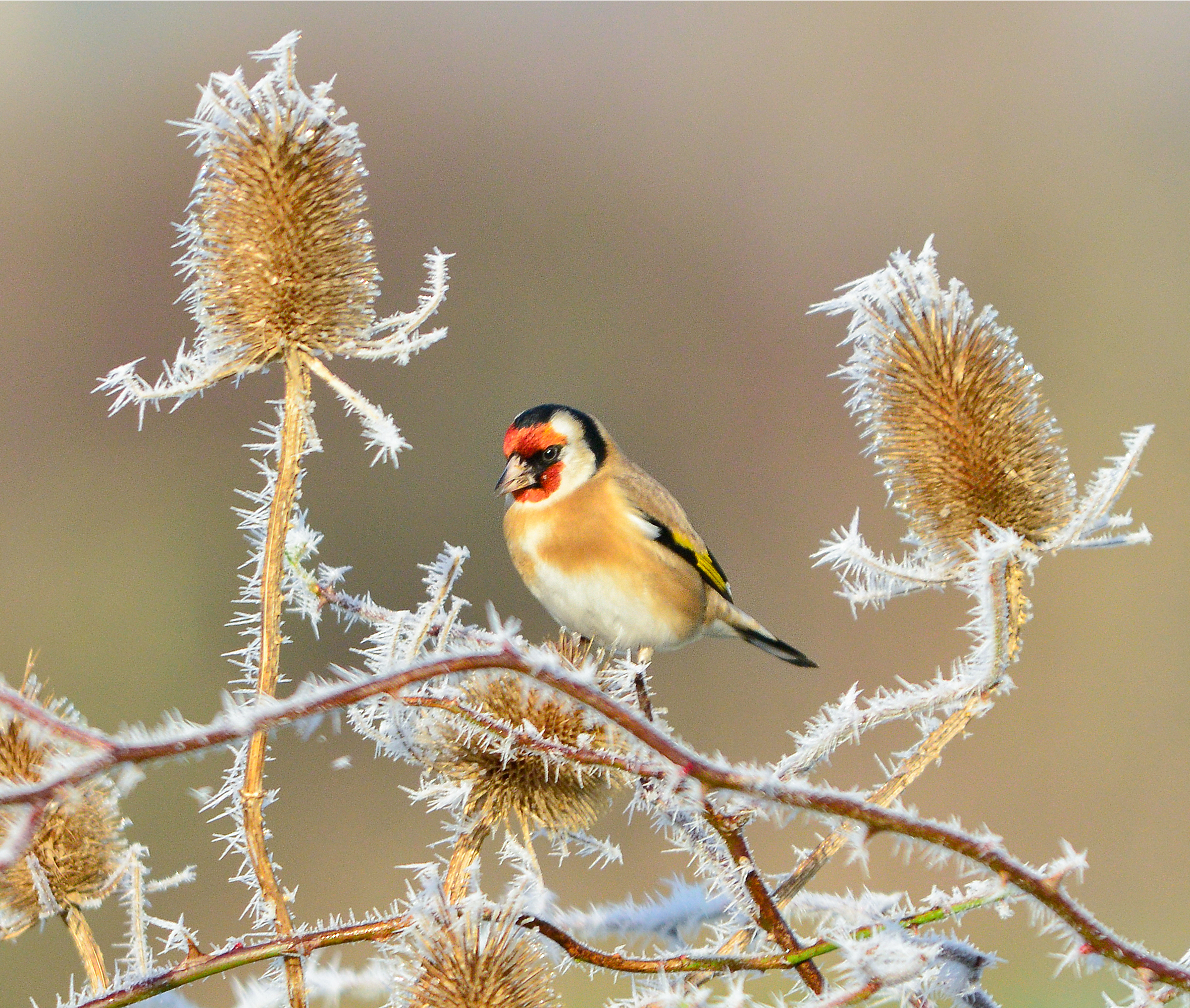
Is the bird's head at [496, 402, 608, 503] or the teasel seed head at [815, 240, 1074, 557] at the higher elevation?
the bird's head at [496, 402, 608, 503]

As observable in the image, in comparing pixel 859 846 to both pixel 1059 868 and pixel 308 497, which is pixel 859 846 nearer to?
pixel 1059 868

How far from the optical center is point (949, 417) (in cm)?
88

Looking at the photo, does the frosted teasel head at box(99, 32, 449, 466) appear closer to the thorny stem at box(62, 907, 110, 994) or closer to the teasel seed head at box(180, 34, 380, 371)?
the teasel seed head at box(180, 34, 380, 371)

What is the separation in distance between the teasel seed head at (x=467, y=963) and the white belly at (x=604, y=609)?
3.57 feet

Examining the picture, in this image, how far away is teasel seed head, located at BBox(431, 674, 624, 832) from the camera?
72cm

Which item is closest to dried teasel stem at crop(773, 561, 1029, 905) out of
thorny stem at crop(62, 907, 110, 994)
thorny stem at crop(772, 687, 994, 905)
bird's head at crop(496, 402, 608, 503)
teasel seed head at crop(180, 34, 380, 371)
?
thorny stem at crop(772, 687, 994, 905)

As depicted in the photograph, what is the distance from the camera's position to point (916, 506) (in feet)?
2.88

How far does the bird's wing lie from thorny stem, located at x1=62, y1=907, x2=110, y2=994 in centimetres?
111

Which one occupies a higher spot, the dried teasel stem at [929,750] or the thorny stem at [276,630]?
the thorny stem at [276,630]

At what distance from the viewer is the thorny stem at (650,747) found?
29 centimetres

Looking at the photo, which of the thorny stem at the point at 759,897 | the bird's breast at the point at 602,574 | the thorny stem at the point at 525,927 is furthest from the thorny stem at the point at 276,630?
the bird's breast at the point at 602,574

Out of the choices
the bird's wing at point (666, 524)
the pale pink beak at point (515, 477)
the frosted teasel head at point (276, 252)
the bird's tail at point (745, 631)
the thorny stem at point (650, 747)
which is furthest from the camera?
the bird's tail at point (745, 631)

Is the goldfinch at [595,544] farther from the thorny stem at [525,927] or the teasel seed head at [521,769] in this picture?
the thorny stem at [525,927]

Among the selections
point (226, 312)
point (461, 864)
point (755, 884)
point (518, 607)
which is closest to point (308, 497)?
point (518, 607)
